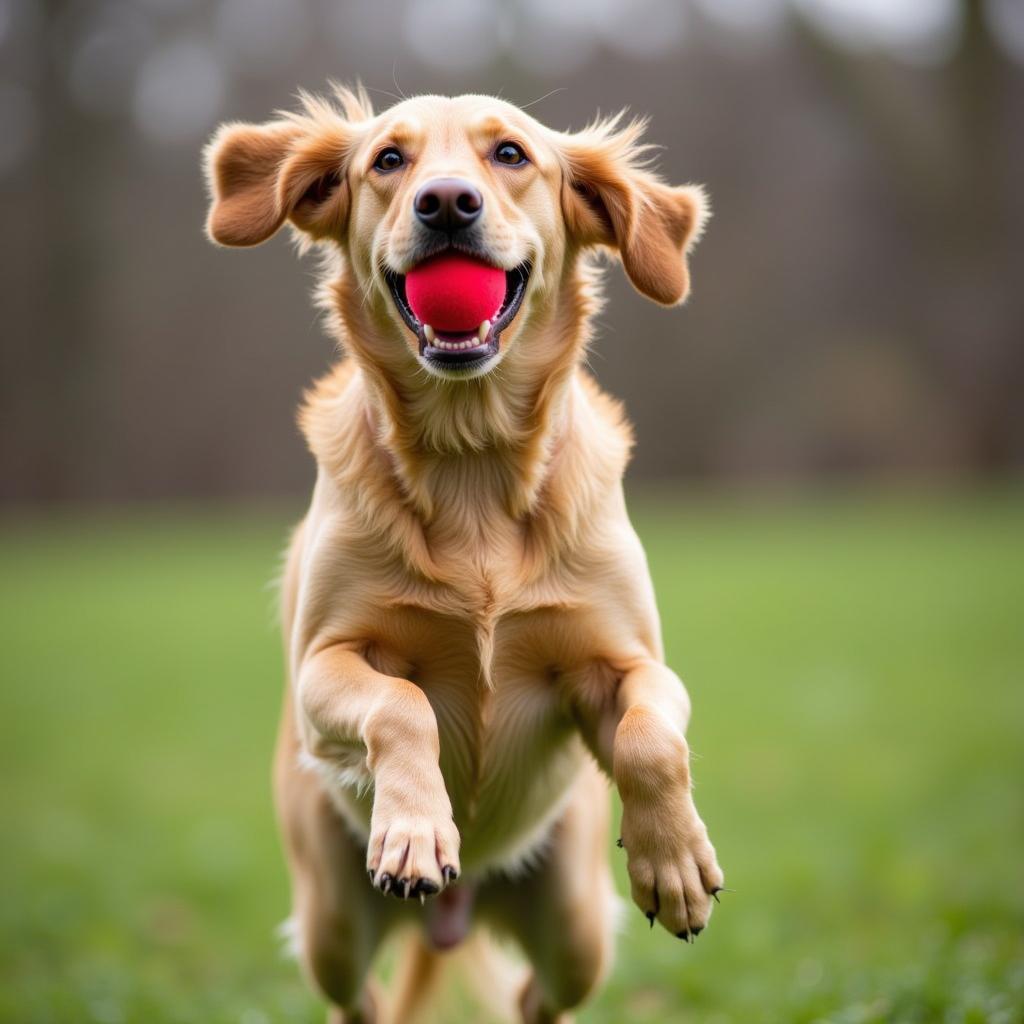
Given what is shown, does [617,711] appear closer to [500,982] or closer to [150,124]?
[500,982]

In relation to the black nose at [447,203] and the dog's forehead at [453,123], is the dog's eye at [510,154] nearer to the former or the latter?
the dog's forehead at [453,123]

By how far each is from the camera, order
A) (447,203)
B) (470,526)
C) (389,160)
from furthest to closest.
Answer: (389,160) → (470,526) → (447,203)

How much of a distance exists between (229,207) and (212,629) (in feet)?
40.1

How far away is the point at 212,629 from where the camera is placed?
15516 millimetres

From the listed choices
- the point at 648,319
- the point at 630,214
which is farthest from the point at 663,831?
the point at 648,319

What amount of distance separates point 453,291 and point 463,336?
0.12 meters

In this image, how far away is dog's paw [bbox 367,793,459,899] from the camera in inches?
110

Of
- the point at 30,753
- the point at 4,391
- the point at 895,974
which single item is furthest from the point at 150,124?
the point at 895,974

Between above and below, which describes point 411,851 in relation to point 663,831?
below

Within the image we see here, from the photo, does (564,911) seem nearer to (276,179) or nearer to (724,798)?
(276,179)

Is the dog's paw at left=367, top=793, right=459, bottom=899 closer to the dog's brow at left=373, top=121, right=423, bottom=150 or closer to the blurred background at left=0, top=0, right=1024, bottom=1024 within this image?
the dog's brow at left=373, top=121, right=423, bottom=150

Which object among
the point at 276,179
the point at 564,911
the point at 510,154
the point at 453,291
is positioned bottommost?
the point at 564,911

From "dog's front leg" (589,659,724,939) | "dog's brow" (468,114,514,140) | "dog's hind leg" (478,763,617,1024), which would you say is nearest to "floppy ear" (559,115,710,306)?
"dog's brow" (468,114,514,140)

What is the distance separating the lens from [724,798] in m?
7.96
